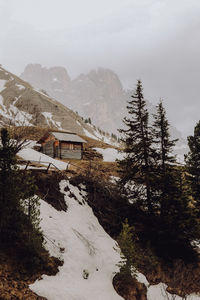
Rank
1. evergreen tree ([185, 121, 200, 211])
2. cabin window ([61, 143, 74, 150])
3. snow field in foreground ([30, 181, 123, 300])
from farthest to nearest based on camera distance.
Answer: cabin window ([61, 143, 74, 150]) < evergreen tree ([185, 121, 200, 211]) < snow field in foreground ([30, 181, 123, 300])

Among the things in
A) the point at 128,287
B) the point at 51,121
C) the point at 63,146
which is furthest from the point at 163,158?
the point at 51,121

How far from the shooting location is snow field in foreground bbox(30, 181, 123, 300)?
28.8ft

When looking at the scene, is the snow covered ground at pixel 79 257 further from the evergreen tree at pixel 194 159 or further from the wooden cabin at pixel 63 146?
the wooden cabin at pixel 63 146

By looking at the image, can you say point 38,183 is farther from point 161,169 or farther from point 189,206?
point 189,206

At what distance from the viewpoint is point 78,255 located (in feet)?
38.5

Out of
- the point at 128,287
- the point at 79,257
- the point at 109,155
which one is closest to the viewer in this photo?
the point at 128,287

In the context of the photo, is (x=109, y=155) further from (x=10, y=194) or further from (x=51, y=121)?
(x=51, y=121)

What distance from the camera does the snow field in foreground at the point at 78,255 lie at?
345 inches

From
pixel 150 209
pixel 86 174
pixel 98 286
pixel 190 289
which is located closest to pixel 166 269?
pixel 190 289

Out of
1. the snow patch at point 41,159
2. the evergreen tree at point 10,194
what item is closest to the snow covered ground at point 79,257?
the evergreen tree at point 10,194

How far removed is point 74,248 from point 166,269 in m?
8.10

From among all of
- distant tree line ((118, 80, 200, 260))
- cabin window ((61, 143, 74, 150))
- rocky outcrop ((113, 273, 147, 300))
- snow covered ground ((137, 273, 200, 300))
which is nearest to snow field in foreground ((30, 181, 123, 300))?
rocky outcrop ((113, 273, 147, 300))

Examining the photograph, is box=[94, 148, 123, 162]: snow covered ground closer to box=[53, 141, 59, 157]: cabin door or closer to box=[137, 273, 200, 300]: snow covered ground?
box=[53, 141, 59, 157]: cabin door

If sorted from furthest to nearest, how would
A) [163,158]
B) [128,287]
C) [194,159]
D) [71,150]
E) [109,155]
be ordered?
[109,155] → [71,150] → [194,159] → [163,158] → [128,287]
